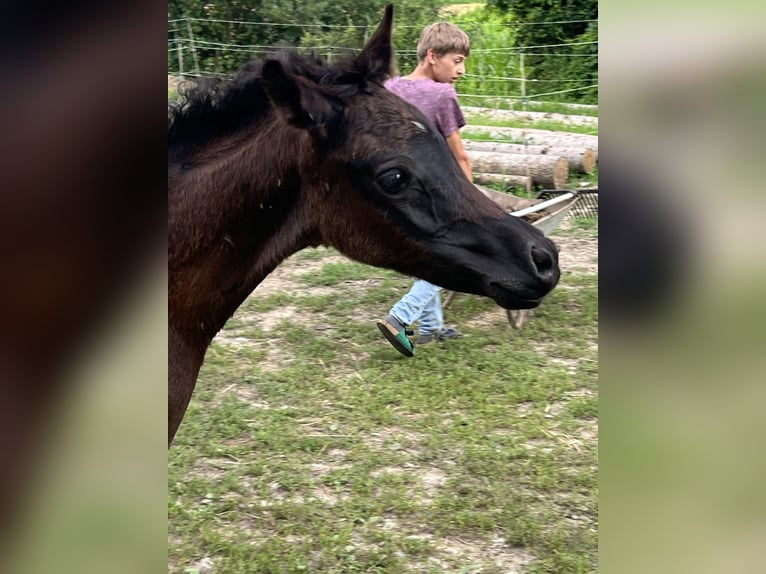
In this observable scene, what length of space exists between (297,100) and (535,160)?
5.25 metres

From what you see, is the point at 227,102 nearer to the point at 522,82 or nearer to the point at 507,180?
the point at 507,180

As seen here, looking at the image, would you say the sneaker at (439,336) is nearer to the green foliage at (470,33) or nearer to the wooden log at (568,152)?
the wooden log at (568,152)

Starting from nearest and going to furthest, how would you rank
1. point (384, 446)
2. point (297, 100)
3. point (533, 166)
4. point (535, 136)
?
1. point (297, 100)
2. point (384, 446)
3. point (533, 166)
4. point (535, 136)

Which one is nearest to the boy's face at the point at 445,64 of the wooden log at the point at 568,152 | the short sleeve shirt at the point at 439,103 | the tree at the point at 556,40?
the short sleeve shirt at the point at 439,103

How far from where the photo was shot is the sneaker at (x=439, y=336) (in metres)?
4.74

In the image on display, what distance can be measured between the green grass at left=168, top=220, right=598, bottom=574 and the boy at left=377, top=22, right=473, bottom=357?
0.29 meters

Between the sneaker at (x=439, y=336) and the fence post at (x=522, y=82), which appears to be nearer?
the sneaker at (x=439, y=336)

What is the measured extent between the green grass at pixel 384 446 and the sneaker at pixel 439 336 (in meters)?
0.09

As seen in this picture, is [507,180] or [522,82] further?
[522,82]

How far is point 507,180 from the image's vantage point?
6949mm

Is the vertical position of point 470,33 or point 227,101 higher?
point 227,101

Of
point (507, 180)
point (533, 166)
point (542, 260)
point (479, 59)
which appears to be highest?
point (542, 260)

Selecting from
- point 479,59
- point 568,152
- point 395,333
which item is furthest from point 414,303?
point 479,59
